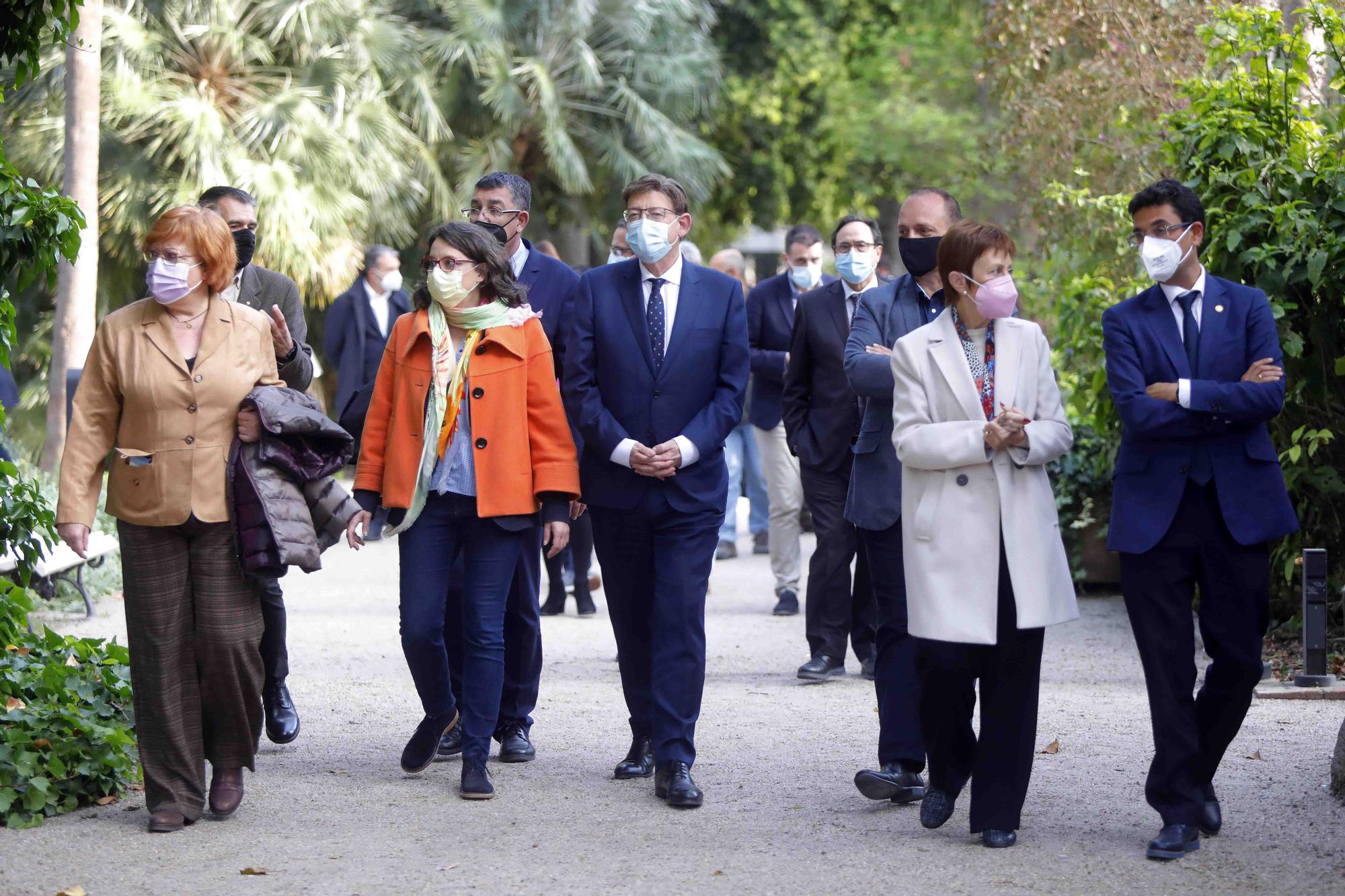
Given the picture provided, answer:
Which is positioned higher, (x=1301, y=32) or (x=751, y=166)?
(x=751, y=166)

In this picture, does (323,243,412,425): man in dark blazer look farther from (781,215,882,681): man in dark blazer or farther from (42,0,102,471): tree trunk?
(781,215,882,681): man in dark blazer

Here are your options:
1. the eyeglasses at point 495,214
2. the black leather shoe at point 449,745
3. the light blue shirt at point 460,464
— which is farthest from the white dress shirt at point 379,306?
the light blue shirt at point 460,464

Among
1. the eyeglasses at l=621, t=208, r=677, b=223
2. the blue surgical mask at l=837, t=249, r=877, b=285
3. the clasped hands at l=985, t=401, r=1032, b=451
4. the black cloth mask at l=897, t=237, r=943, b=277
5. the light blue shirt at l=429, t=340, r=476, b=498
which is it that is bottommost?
the light blue shirt at l=429, t=340, r=476, b=498

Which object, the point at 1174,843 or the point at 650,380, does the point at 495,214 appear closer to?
the point at 650,380

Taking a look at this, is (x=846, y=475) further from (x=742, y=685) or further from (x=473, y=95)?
(x=473, y=95)

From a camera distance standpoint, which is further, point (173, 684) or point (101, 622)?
point (101, 622)

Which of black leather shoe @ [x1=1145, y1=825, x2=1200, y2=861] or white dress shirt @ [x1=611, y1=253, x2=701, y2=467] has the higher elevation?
white dress shirt @ [x1=611, y1=253, x2=701, y2=467]

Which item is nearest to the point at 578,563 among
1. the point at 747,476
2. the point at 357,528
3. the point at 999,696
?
the point at 747,476

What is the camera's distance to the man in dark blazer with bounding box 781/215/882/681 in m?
8.23

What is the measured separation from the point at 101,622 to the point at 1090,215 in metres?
7.03

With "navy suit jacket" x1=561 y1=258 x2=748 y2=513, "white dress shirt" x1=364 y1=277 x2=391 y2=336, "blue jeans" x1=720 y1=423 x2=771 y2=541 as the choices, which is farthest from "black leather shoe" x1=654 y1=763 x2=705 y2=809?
"white dress shirt" x1=364 y1=277 x2=391 y2=336

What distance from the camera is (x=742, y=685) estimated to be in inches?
326

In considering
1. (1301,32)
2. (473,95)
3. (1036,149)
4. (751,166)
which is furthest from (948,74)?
(1301,32)

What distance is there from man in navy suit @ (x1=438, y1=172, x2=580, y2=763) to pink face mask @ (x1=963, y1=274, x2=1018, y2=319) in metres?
2.06
